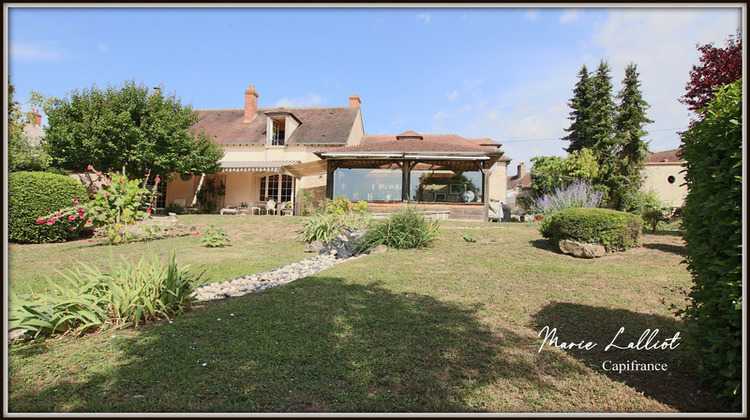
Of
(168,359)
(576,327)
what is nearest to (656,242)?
(576,327)

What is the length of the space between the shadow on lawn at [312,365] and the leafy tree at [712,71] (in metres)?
11.0

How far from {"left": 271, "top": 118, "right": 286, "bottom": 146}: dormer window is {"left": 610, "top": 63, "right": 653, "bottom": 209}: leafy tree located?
77.0 feet

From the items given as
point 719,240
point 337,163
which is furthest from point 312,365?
point 337,163

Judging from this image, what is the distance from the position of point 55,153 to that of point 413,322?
21.6 meters

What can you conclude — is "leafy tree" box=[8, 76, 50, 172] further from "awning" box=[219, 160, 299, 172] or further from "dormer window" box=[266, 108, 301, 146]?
"dormer window" box=[266, 108, 301, 146]

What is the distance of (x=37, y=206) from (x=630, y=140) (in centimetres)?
3209

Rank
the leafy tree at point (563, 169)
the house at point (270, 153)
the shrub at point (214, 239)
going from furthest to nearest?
the house at point (270, 153), the leafy tree at point (563, 169), the shrub at point (214, 239)

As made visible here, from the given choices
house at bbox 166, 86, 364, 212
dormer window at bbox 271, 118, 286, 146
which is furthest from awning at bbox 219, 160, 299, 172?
dormer window at bbox 271, 118, 286, 146

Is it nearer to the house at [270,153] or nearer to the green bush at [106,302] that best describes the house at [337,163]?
the house at [270,153]

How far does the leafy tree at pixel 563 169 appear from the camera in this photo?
23.9 m

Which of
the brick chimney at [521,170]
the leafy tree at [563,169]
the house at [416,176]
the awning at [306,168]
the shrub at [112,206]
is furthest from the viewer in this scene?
the brick chimney at [521,170]

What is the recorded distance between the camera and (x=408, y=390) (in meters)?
2.76

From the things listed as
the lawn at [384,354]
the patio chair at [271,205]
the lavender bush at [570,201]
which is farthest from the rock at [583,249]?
the patio chair at [271,205]

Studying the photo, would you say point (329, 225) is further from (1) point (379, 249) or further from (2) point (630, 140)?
(2) point (630, 140)
